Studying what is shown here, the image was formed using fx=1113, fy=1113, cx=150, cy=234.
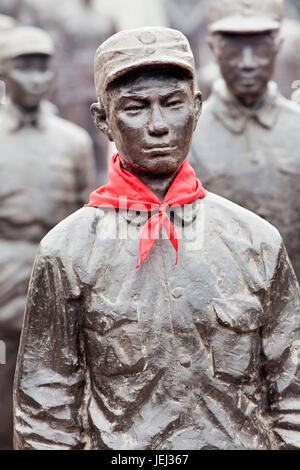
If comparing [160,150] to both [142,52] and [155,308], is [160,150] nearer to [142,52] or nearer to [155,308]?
[142,52]

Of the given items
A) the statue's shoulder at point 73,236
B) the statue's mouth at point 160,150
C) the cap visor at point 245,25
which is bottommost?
the cap visor at point 245,25

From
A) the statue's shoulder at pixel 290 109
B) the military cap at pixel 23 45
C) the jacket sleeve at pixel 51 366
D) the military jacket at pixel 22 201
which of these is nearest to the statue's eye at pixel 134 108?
the jacket sleeve at pixel 51 366

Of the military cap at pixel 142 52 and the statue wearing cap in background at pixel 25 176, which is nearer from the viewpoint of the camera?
the military cap at pixel 142 52

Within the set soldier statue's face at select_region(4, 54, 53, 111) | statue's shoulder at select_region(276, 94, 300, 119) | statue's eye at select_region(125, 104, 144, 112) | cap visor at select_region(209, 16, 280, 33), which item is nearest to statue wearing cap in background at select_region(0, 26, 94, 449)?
soldier statue's face at select_region(4, 54, 53, 111)

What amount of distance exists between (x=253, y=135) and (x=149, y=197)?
2376 millimetres

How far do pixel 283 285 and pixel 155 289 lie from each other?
0.42 m

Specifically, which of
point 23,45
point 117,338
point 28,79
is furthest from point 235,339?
point 23,45

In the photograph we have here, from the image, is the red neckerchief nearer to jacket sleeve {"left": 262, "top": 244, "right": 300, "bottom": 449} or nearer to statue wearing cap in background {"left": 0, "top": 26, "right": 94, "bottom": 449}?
jacket sleeve {"left": 262, "top": 244, "right": 300, "bottom": 449}

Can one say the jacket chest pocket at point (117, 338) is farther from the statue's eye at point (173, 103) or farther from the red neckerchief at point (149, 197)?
the statue's eye at point (173, 103)

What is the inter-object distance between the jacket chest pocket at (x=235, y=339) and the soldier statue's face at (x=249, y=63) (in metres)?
2.41

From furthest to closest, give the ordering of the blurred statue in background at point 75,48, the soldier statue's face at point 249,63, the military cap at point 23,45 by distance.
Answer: the blurred statue in background at point 75,48 < the military cap at point 23,45 < the soldier statue's face at point 249,63

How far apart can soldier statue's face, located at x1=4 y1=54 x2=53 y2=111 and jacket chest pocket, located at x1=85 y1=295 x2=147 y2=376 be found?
3.59 meters

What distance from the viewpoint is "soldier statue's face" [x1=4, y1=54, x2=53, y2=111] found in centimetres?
686

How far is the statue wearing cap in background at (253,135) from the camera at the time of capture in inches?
223
